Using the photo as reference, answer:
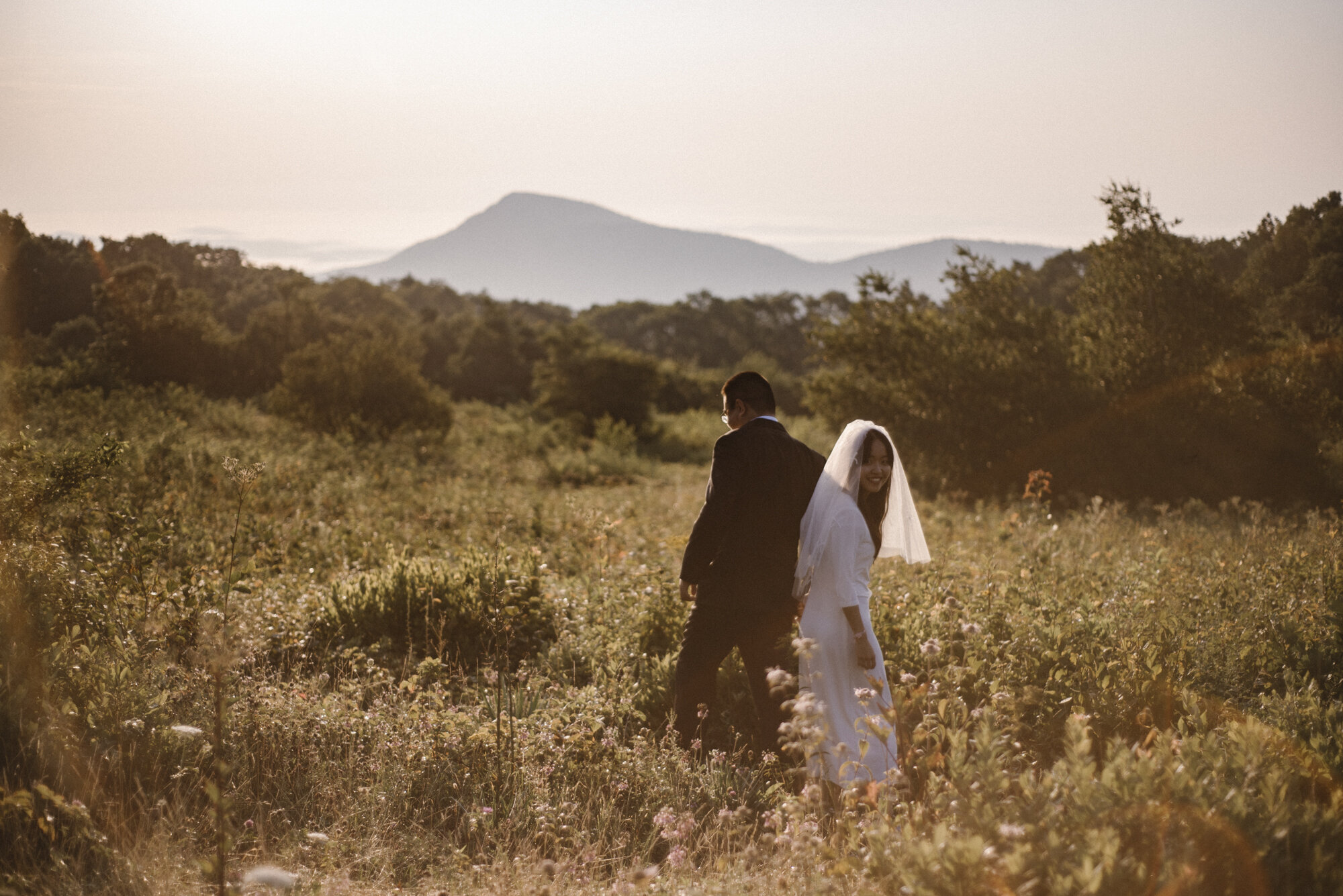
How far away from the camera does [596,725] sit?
158 inches

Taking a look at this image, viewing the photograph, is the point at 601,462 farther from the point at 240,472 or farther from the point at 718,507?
the point at 718,507

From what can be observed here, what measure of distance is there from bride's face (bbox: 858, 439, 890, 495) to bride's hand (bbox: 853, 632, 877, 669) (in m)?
0.78

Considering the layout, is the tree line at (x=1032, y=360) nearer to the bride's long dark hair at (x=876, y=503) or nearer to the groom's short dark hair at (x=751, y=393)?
the groom's short dark hair at (x=751, y=393)

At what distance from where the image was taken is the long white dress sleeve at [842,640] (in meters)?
3.82

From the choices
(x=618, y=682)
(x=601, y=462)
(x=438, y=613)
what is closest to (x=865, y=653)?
(x=618, y=682)

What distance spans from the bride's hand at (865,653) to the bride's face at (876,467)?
0.78 m

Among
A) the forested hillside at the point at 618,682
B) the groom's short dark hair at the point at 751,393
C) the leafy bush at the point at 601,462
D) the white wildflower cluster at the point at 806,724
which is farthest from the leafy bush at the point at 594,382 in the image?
the white wildflower cluster at the point at 806,724

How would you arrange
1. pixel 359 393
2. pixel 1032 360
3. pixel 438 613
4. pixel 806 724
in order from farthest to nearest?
pixel 359 393 < pixel 1032 360 < pixel 438 613 < pixel 806 724

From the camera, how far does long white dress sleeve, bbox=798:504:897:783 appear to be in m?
3.82

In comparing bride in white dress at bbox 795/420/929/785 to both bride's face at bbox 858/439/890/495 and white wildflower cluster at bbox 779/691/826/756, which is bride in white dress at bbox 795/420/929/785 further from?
white wildflower cluster at bbox 779/691/826/756

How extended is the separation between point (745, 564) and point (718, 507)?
1.14 feet

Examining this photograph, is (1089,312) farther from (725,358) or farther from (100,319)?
(725,358)

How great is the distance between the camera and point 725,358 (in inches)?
2611

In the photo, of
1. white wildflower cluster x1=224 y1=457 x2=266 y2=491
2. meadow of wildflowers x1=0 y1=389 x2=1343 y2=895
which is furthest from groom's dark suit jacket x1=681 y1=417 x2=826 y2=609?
white wildflower cluster x1=224 y1=457 x2=266 y2=491
